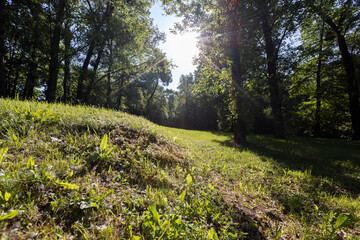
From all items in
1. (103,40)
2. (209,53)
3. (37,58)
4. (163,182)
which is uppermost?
(103,40)

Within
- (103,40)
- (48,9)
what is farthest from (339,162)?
(48,9)

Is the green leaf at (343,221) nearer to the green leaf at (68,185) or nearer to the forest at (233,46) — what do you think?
the green leaf at (68,185)

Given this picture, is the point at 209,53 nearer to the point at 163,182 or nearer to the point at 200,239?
the point at 163,182

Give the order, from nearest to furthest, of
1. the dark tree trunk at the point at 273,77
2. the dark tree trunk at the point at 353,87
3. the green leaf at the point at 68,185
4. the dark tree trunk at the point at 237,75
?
the green leaf at the point at 68,185 < the dark tree trunk at the point at 237,75 < the dark tree trunk at the point at 273,77 < the dark tree trunk at the point at 353,87

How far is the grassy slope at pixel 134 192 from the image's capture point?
1.79 m

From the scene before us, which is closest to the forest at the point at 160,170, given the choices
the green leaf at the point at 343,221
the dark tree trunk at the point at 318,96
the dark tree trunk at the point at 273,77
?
the green leaf at the point at 343,221

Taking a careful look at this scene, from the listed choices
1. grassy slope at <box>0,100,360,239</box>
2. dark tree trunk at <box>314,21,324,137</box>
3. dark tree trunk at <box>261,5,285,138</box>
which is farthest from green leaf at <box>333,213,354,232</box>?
dark tree trunk at <box>314,21,324,137</box>

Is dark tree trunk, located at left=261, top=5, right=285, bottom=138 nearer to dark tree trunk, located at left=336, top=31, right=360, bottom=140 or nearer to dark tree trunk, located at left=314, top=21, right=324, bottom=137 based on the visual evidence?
dark tree trunk, located at left=336, top=31, right=360, bottom=140

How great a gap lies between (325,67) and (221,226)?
841 inches

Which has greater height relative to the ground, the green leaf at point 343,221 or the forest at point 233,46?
the forest at point 233,46

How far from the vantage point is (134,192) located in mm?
2562

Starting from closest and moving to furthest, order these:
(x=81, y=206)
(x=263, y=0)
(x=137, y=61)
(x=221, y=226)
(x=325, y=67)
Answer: (x=81, y=206) < (x=221, y=226) < (x=263, y=0) < (x=325, y=67) < (x=137, y=61)

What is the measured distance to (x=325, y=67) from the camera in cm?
1520

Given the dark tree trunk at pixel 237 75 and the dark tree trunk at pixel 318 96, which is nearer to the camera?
the dark tree trunk at pixel 237 75
